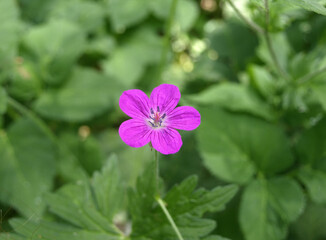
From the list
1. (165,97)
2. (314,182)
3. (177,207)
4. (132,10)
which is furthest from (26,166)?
(314,182)

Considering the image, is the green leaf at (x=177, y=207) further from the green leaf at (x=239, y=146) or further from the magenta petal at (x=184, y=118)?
the green leaf at (x=239, y=146)

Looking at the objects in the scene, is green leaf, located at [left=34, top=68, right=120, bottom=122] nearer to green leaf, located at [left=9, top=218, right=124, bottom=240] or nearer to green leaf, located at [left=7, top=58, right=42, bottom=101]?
green leaf, located at [left=7, top=58, right=42, bottom=101]

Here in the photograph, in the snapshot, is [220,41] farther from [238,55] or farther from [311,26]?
[311,26]

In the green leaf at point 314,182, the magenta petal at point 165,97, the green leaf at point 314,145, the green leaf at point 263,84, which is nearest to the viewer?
the magenta petal at point 165,97

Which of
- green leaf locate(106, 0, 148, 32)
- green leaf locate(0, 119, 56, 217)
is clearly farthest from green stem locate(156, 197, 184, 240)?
green leaf locate(106, 0, 148, 32)

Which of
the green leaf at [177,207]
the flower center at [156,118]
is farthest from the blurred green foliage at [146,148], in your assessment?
the flower center at [156,118]
